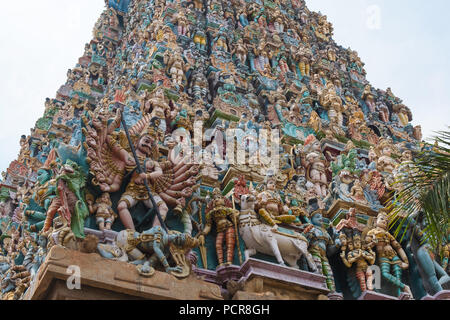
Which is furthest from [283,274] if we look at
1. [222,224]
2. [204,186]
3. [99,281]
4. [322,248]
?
[99,281]

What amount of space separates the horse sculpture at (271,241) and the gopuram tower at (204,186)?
24 millimetres

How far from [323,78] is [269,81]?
3.53m

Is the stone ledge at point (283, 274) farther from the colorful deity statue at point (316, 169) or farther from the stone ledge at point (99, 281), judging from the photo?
the colorful deity statue at point (316, 169)

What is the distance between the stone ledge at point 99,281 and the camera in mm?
6789

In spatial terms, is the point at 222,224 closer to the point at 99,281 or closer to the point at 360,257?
the point at 360,257

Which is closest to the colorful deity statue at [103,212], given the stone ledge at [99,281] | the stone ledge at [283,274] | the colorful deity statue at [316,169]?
the stone ledge at [99,281]

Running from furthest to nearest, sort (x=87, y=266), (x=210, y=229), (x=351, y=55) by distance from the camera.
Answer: (x=351, y=55) → (x=210, y=229) → (x=87, y=266)

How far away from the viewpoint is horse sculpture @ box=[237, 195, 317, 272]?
30.3ft

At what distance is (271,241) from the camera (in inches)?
362

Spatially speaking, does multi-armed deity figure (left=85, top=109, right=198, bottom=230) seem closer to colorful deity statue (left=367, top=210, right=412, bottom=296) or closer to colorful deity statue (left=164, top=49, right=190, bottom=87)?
colorful deity statue (left=367, top=210, right=412, bottom=296)

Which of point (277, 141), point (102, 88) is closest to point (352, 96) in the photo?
point (277, 141)
